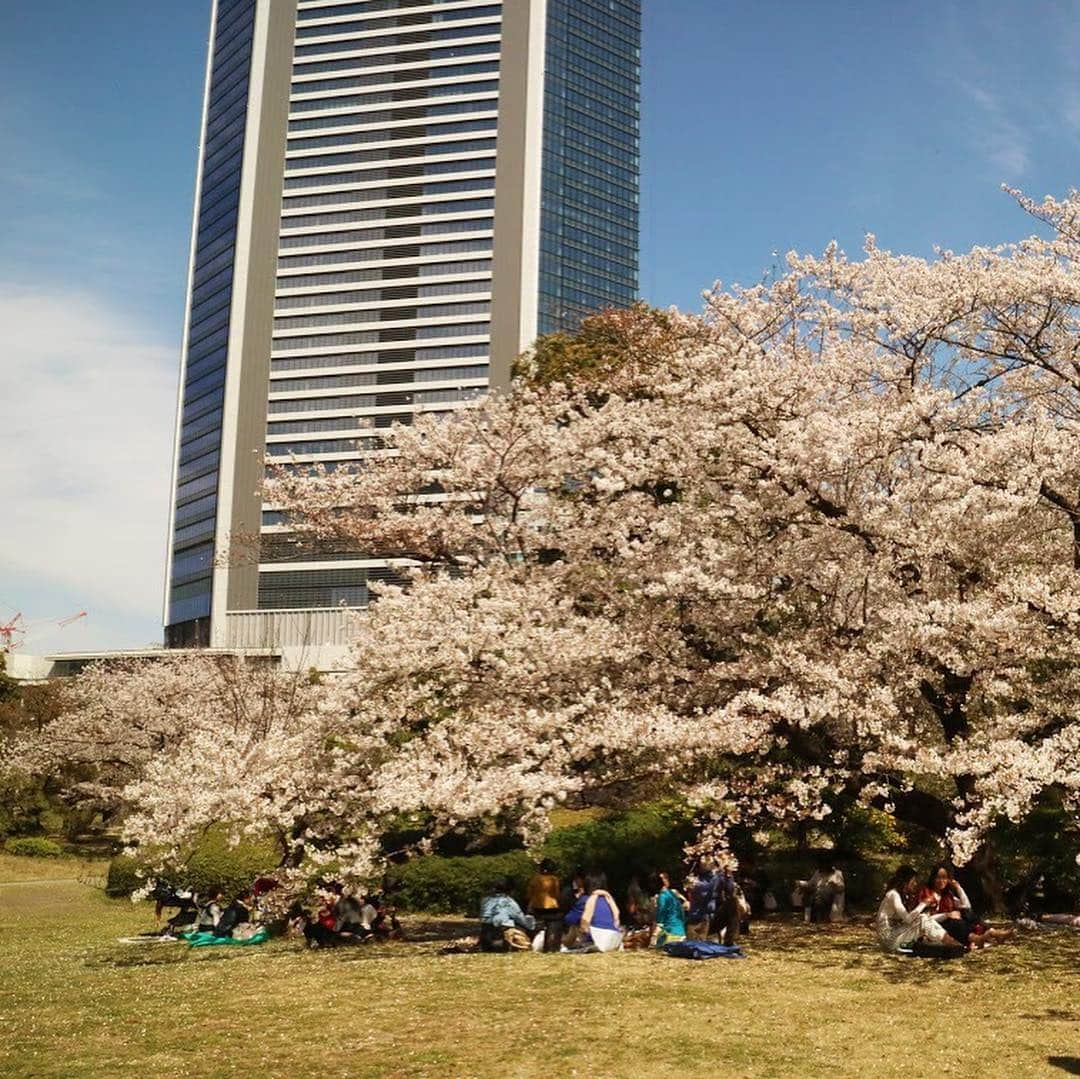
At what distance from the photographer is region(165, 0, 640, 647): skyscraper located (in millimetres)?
112375

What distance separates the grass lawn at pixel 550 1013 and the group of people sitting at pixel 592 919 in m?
0.59

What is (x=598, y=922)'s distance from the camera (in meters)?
14.9

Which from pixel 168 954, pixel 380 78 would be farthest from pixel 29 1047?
pixel 380 78

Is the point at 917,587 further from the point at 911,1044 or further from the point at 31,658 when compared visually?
the point at 31,658

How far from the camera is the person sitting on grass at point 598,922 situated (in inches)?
584

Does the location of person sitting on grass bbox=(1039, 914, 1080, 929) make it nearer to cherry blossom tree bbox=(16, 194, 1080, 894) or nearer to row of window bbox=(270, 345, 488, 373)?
cherry blossom tree bbox=(16, 194, 1080, 894)

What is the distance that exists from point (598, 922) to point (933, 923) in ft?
13.8

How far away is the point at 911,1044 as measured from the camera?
9695 millimetres

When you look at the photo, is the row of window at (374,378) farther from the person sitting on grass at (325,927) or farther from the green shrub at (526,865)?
the person sitting on grass at (325,927)

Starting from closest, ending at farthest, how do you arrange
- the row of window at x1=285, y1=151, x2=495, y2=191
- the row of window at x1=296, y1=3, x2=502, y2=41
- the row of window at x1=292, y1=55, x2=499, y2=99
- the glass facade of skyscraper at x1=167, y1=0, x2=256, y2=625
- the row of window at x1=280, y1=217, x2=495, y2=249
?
the row of window at x1=280, y1=217, x2=495, y2=249 → the row of window at x1=285, y1=151, x2=495, y2=191 → the glass facade of skyscraper at x1=167, y1=0, x2=256, y2=625 → the row of window at x1=292, y1=55, x2=499, y2=99 → the row of window at x1=296, y1=3, x2=502, y2=41

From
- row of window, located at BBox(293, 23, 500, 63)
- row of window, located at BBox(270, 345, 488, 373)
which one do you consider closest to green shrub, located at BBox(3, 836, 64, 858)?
row of window, located at BBox(270, 345, 488, 373)

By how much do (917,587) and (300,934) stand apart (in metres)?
10.7

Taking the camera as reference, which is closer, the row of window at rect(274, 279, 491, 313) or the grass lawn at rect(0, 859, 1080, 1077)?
the grass lawn at rect(0, 859, 1080, 1077)

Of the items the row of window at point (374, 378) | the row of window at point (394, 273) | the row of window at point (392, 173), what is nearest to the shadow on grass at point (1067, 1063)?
the row of window at point (374, 378)
